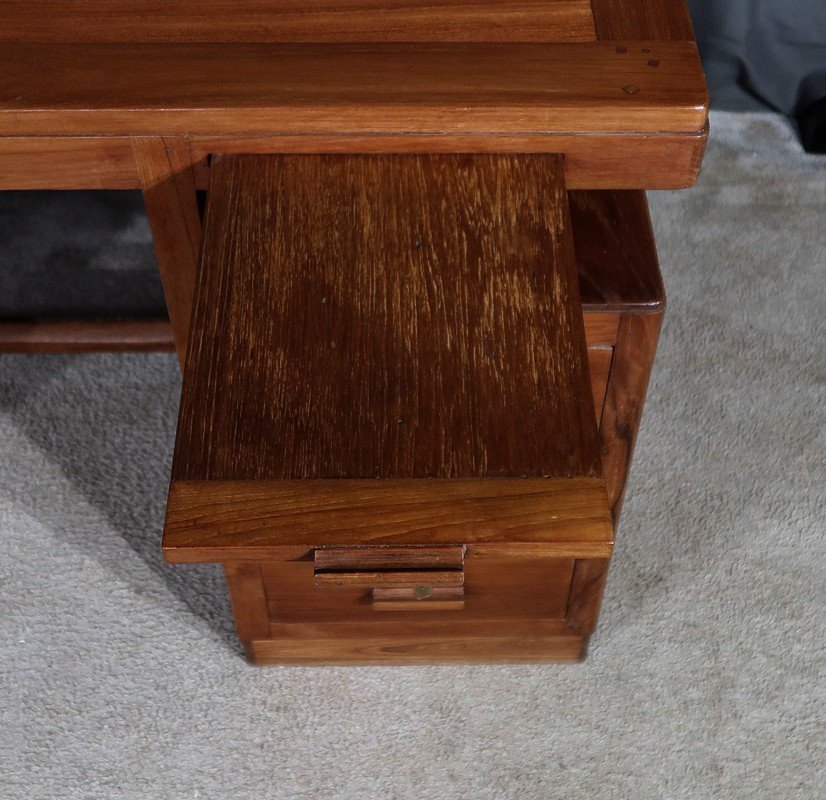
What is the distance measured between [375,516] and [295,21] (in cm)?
40

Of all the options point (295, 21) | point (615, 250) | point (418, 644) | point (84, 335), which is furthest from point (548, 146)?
point (84, 335)

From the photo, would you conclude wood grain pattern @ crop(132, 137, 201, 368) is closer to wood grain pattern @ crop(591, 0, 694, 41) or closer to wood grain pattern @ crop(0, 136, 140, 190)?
wood grain pattern @ crop(0, 136, 140, 190)

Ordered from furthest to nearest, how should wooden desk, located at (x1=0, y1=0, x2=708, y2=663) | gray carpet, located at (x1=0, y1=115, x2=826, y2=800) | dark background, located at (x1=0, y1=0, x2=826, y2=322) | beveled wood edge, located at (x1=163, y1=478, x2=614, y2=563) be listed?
dark background, located at (x1=0, y1=0, x2=826, y2=322)
gray carpet, located at (x1=0, y1=115, x2=826, y2=800)
wooden desk, located at (x1=0, y1=0, x2=708, y2=663)
beveled wood edge, located at (x1=163, y1=478, x2=614, y2=563)

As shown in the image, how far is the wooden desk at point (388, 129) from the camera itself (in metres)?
0.65

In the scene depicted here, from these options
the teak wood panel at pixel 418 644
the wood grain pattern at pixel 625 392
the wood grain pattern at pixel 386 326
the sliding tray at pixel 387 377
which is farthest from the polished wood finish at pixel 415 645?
the wood grain pattern at pixel 386 326

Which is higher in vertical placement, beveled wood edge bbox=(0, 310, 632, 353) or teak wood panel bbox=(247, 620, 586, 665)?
beveled wood edge bbox=(0, 310, 632, 353)

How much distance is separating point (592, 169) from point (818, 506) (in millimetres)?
484

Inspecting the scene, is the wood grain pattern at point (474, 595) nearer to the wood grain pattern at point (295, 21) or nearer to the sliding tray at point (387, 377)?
the sliding tray at point (387, 377)

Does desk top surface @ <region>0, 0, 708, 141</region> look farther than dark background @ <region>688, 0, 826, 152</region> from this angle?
No

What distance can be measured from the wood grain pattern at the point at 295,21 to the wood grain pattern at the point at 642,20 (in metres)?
0.01

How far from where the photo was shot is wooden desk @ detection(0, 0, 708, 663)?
65cm

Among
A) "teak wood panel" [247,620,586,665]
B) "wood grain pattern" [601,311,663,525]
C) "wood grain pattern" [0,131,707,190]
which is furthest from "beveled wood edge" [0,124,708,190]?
"teak wood panel" [247,620,586,665]

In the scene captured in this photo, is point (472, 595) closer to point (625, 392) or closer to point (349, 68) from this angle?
point (625, 392)

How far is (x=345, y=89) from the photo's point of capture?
716mm
